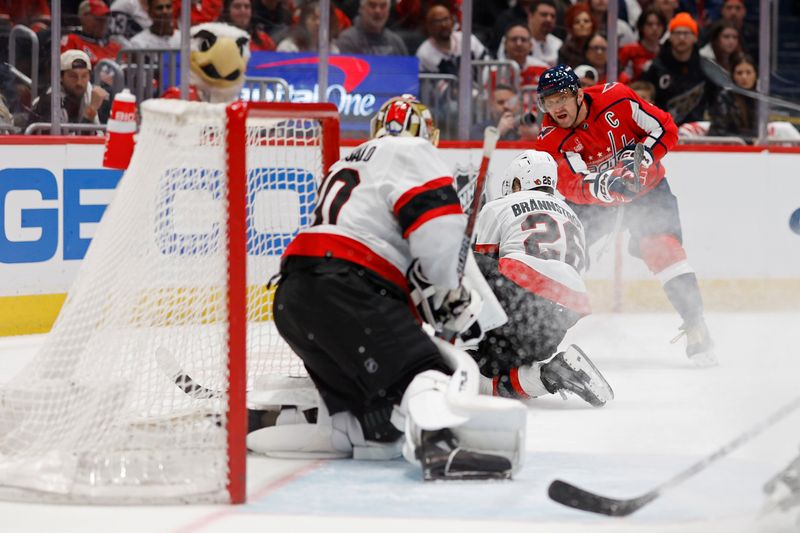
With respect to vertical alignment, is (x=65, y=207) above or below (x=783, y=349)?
above

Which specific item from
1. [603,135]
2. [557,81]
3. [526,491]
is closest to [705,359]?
[603,135]

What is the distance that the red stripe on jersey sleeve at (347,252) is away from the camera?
3.24 metres

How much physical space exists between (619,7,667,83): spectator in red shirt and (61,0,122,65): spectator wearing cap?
2.69m

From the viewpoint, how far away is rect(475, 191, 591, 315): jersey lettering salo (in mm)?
4215

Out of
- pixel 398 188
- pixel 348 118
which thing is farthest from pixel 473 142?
pixel 398 188

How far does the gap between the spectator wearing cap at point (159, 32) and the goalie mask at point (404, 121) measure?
119 inches

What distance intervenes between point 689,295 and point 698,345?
22 cm

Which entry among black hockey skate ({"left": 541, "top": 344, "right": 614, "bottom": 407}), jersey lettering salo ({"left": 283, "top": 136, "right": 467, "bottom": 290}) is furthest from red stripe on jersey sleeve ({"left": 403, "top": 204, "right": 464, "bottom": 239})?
black hockey skate ({"left": 541, "top": 344, "right": 614, "bottom": 407})

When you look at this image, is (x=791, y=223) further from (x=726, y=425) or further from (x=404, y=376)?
(x=404, y=376)

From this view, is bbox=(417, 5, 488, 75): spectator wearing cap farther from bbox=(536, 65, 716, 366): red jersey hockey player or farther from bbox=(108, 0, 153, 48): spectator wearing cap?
bbox=(536, 65, 716, 366): red jersey hockey player

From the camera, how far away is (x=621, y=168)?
512 centimetres

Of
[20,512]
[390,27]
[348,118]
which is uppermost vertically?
[390,27]

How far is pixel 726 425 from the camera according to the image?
3846 millimetres

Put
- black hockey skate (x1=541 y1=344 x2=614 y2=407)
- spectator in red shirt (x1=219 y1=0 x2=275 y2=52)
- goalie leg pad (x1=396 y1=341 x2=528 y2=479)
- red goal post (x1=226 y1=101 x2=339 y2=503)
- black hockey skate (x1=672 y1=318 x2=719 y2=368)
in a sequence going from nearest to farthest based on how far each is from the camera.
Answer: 1. red goal post (x1=226 y1=101 x2=339 y2=503)
2. goalie leg pad (x1=396 y1=341 x2=528 y2=479)
3. black hockey skate (x1=541 y1=344 x2=614 y2=407)
4. black hockey skate (x1=672 y1=318 x2=719 y2=368)
5. spectator in red shirt (x1=219 y1=0 x2=275 y2=52)
